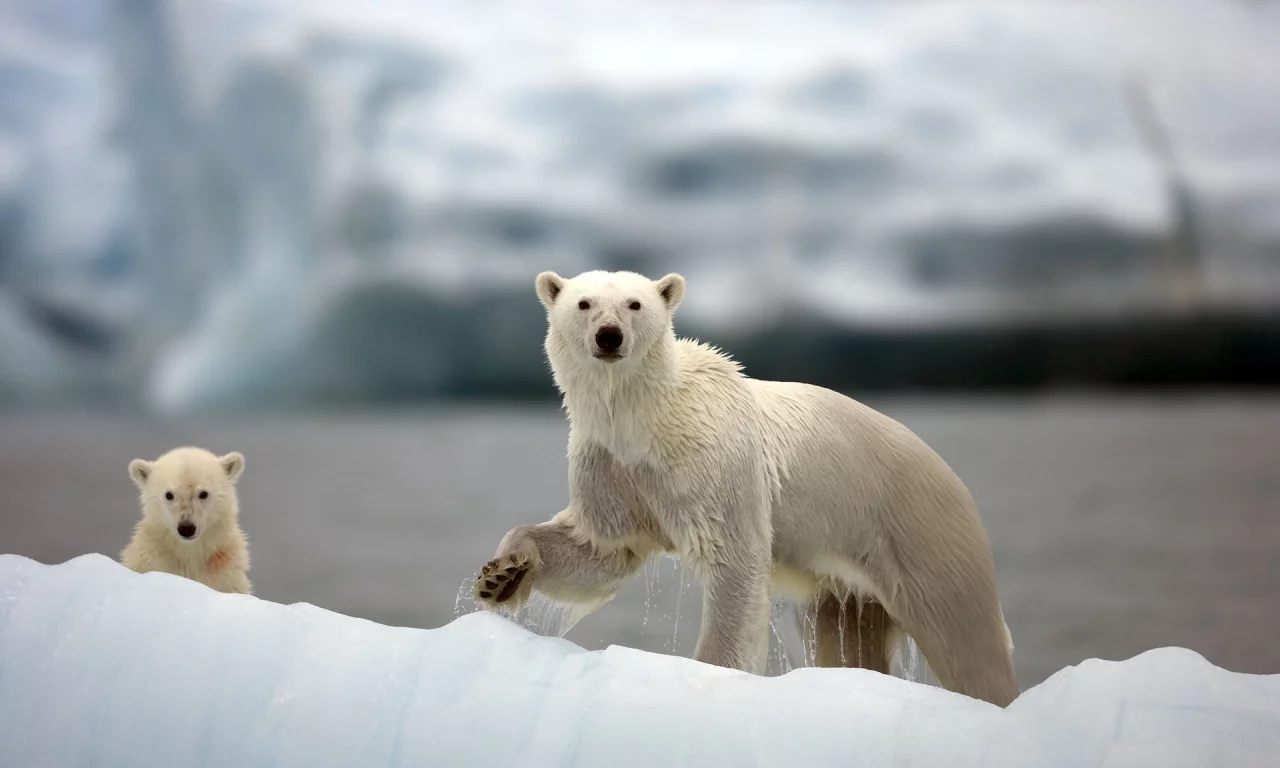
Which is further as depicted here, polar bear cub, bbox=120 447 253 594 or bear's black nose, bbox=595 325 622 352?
polar bear cub, bbox=120 447 253 594

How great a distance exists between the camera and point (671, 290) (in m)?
2.47

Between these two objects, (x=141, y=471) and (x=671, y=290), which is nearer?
(x=671, y=290)

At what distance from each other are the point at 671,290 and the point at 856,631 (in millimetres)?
1044

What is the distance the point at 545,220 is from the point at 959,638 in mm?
14721

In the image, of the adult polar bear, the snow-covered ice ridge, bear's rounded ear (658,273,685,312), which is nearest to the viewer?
the snow-covered ice ridge

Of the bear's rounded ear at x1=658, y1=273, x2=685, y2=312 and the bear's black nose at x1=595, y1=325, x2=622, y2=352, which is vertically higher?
the bear's rounded ear at x1=658, y1=273, x2=685, y2=312

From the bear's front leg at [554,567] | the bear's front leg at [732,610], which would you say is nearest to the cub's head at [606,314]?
the bear's front leg at [554,567]

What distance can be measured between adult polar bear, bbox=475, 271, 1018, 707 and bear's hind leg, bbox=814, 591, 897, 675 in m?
0.09

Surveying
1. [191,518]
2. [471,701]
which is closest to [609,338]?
[471,701]

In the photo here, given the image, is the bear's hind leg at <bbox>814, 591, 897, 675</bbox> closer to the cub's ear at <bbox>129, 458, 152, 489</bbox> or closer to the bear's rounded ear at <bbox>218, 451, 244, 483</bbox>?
the bear's rounded ear at <bbox>218, 451, 244, 483</bbox>

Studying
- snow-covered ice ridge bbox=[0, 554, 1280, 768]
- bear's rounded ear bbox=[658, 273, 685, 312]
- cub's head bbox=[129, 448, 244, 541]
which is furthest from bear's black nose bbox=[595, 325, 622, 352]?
cub's head bbox=[129, 448, 244, 541]

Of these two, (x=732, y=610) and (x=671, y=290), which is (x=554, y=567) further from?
(x=671, y=290)

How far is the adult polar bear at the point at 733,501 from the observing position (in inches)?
91.3

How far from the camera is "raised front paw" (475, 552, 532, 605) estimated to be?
2.29 meters
